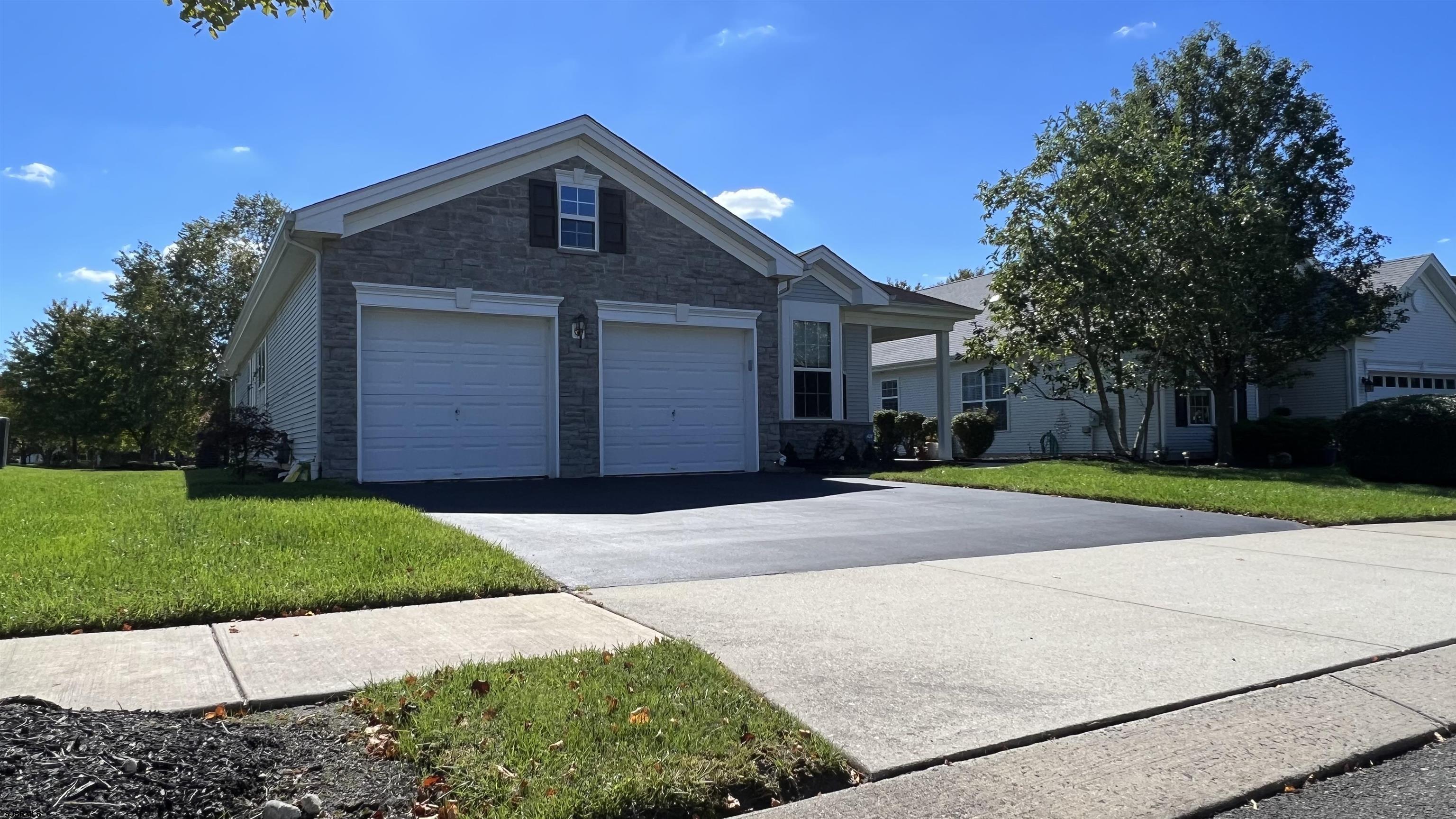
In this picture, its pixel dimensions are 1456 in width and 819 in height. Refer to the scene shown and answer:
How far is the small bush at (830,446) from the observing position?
732 inches

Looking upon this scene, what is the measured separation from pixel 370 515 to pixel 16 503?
518 cm

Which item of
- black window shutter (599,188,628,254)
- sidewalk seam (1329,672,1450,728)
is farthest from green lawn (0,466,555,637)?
black window shutter (599,188,628,254)

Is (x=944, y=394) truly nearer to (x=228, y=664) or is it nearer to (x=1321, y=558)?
(x=1321, y=558)

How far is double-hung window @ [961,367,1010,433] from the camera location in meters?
27.2

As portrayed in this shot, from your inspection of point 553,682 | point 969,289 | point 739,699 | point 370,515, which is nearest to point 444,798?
point 553,682

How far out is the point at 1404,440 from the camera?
55.8 ft

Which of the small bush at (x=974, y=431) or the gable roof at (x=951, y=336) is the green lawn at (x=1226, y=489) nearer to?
the small bush at (x=974, y=431)

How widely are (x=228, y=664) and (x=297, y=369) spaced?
A: 12929 millimetres

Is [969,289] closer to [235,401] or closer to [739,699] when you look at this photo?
[235,401]

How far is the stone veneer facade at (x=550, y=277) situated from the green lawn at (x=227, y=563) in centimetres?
358

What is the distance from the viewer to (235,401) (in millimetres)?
32031

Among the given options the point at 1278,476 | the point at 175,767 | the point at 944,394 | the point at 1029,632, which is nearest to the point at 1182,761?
the point at 1029,632

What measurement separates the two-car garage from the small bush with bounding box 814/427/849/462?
2.36m

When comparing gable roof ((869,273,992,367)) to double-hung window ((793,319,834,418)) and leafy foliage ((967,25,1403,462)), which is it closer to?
leafy foliage ((967,25,1403,462))
